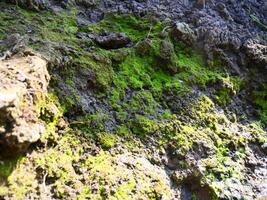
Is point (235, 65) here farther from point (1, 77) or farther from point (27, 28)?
point (1, 77)

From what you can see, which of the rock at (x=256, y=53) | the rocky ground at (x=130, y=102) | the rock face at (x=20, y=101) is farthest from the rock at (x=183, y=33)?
the rock face at (x=20, y=101)

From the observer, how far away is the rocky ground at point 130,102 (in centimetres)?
163

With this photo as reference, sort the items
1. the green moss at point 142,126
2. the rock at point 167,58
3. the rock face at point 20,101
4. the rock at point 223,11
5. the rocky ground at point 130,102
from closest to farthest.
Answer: the rock face at point 20,101
the rocky ground at point 130,102
the green moss at point 142,126
the rock at point 167,58
the rock at point 223,11

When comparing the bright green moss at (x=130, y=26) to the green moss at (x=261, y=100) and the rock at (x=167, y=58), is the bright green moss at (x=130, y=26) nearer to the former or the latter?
the rock at (x=167, y=58)

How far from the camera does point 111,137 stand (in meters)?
1.96

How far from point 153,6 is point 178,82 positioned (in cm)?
101

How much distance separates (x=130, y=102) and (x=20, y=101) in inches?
32.6

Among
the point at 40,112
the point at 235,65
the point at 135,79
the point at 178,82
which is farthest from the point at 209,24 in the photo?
the point at 40,112

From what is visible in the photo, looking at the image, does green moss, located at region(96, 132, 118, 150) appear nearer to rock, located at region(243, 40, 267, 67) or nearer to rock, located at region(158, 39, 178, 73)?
rock, located at region(158, 39, 178, 73)

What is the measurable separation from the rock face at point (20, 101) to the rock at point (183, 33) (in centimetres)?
128

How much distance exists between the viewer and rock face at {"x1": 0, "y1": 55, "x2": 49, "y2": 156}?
4.76 feet

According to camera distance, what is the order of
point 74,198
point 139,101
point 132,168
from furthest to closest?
1. point 139,101
2. point 132,168
3. point 74,198

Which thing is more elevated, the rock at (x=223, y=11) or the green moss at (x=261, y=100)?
the rock at (x=223, y=11)

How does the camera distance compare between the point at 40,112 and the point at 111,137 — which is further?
the point at 111,137
